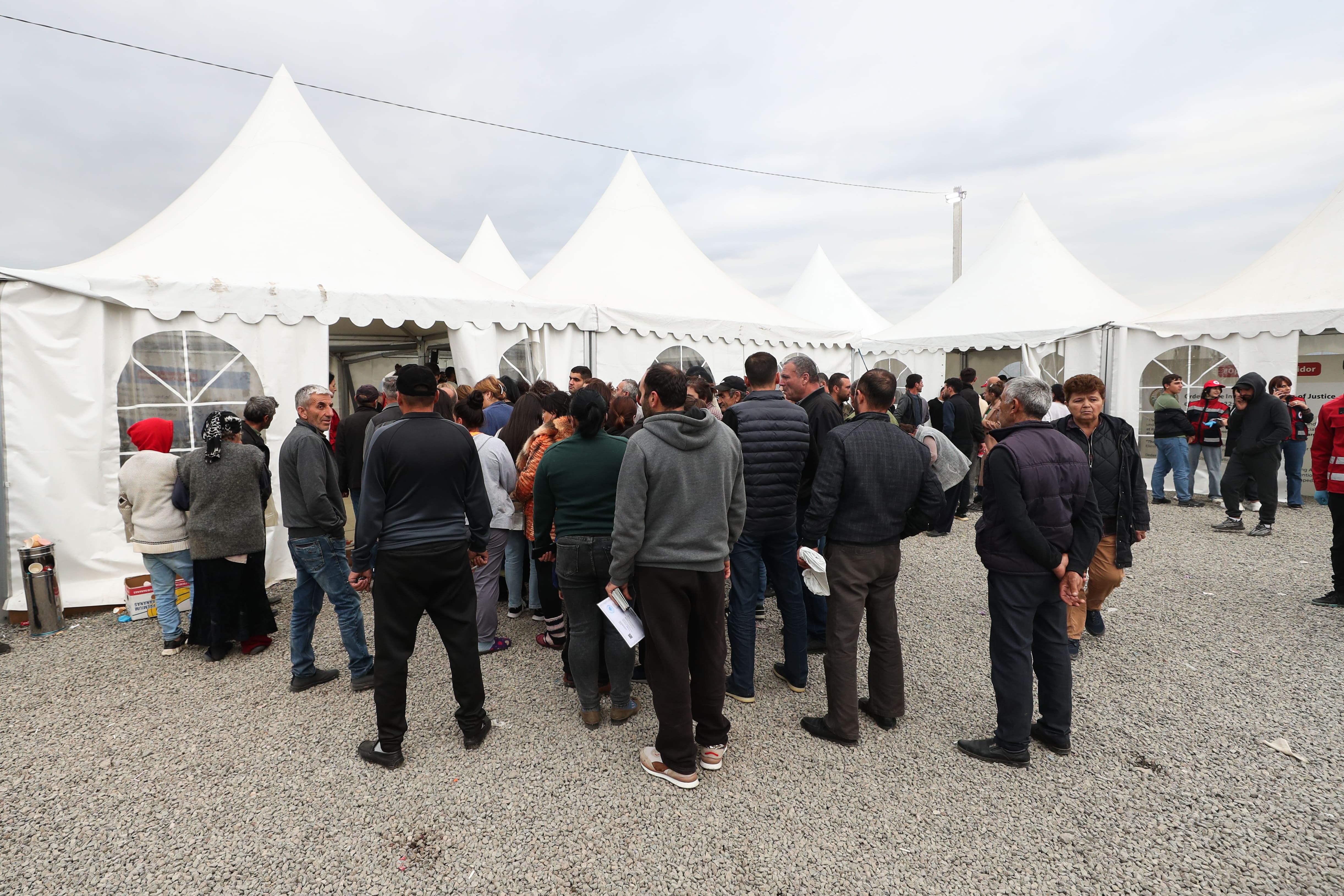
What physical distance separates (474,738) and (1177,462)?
961cm

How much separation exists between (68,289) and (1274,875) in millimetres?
7533

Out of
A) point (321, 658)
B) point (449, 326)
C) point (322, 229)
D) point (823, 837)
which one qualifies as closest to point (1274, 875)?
point (823, 837)

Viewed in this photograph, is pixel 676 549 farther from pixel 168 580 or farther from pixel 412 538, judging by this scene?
pixel 168 580

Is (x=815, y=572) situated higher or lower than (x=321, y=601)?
higher

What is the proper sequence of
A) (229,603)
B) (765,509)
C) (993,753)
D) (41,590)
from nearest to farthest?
(993,753) → (765,509) → (229,603) → (41,590)

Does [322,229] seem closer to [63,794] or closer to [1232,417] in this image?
[63,794]

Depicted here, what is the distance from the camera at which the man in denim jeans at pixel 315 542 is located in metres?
3.35

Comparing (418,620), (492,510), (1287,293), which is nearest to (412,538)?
(418,620)

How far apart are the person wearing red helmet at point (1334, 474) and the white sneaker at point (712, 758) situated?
472cm

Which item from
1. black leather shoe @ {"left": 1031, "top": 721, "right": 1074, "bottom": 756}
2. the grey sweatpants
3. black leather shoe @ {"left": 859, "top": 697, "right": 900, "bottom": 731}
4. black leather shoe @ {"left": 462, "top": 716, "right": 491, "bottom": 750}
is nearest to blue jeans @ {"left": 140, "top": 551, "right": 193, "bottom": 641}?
the grey sweatpants

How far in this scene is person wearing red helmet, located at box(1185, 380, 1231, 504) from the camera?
809 centimetres

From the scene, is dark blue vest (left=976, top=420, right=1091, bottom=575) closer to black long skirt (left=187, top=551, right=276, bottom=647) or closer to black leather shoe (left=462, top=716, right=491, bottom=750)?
black leather shoe (left=462, top=716, right=491, bottom=750)

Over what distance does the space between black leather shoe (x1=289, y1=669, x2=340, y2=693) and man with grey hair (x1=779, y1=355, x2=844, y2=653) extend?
2.84 m

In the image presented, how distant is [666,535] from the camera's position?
2.59 meters
